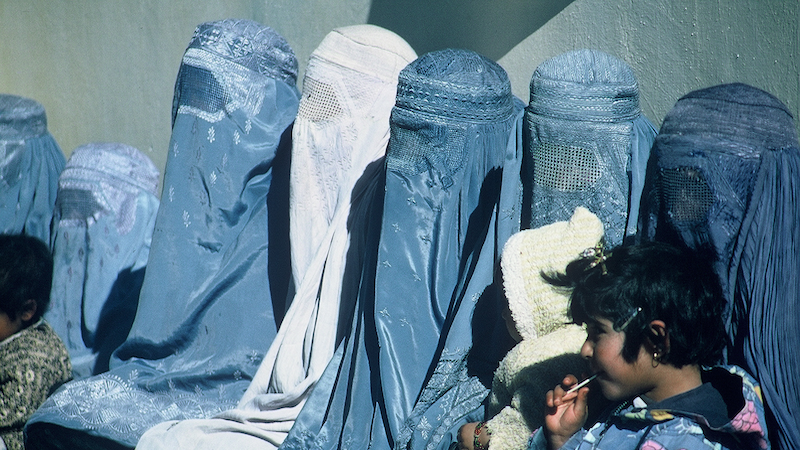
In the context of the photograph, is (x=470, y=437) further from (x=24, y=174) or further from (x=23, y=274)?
(x=24, y=174)

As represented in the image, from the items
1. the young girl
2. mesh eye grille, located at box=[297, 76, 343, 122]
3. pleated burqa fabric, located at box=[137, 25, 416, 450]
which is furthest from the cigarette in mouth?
mesh eye grille, located at box=[297, 76, 343, 122]

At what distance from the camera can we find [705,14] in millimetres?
3039

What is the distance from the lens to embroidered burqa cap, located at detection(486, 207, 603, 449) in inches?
84.0

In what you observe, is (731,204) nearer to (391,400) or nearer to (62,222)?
(391,400)

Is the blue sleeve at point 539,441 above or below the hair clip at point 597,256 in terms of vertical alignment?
below

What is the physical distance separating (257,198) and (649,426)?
2311 mm

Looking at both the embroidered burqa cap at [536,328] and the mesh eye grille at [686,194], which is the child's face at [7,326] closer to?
the embroidered burqa cap at [536,328]

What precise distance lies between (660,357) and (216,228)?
2309 millimetres

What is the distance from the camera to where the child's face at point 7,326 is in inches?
129

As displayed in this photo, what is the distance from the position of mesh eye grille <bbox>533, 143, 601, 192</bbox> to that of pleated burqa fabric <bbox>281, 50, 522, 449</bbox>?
0.36 feet

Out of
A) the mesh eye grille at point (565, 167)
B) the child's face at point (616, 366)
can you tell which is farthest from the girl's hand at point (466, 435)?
the mesh eye grille at point (565, 167)

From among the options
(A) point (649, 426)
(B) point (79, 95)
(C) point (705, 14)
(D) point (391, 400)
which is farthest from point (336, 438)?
(B) point (79, 95)

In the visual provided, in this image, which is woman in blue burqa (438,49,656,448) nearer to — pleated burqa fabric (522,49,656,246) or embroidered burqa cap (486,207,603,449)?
pleated burqa fabric (522,49,656,246)

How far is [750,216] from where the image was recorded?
209cm
